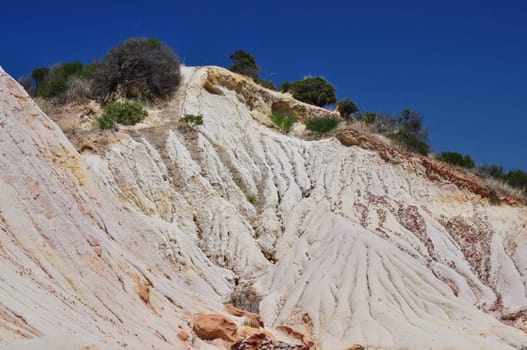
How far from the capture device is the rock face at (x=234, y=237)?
12.2 meters

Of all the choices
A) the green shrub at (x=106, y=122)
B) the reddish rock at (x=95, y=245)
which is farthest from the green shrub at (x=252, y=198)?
the reddish rock at (x=95, y=245)

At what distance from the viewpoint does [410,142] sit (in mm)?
30844

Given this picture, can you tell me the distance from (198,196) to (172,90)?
940 centimetres

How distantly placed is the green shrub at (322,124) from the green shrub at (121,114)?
10.1 metres

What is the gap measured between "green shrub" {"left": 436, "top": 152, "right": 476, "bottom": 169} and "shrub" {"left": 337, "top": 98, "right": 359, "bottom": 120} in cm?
702

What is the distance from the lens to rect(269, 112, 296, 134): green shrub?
3212 cm

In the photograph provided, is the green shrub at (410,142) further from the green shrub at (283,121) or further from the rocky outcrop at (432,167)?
the green shrub at (283,121)

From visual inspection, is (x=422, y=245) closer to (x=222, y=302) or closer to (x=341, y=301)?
(x=341, y=301)

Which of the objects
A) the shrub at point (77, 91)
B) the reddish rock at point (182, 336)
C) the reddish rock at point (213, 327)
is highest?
the shrub at point (77, 91)

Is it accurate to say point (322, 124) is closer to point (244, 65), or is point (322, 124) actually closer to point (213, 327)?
point (244, 65)

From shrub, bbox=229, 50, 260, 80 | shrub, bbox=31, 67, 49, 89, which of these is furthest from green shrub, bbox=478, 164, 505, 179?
shrub, bbox=31, 67, 49, 89

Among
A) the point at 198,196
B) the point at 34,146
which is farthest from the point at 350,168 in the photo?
the point at 34,146

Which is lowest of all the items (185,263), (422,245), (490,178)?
(185,263)

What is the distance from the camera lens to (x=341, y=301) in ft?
58.7
